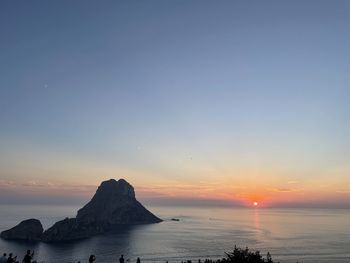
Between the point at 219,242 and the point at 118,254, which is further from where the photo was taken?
the point at 219,242

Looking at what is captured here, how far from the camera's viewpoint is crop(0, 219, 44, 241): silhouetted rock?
187875 mm

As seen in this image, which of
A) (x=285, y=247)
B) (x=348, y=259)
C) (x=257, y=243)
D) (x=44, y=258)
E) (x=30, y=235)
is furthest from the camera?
(x=30, y=235)

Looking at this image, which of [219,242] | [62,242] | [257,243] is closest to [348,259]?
[257,243]

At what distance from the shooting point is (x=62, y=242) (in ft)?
607

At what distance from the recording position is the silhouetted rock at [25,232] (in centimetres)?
18788

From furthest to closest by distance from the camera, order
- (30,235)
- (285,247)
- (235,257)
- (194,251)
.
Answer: (30,235) < (285,247) < (194,251) < (235,257)

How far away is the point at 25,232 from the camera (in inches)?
7495

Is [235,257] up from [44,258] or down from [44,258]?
up

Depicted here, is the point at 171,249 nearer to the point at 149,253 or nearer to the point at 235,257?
the point at 149,253

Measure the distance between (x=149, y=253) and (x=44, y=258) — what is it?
41230mm

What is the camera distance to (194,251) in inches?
5709

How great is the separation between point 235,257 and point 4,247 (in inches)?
6062

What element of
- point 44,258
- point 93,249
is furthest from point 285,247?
point 44,258

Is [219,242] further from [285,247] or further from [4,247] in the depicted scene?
[4,247]
